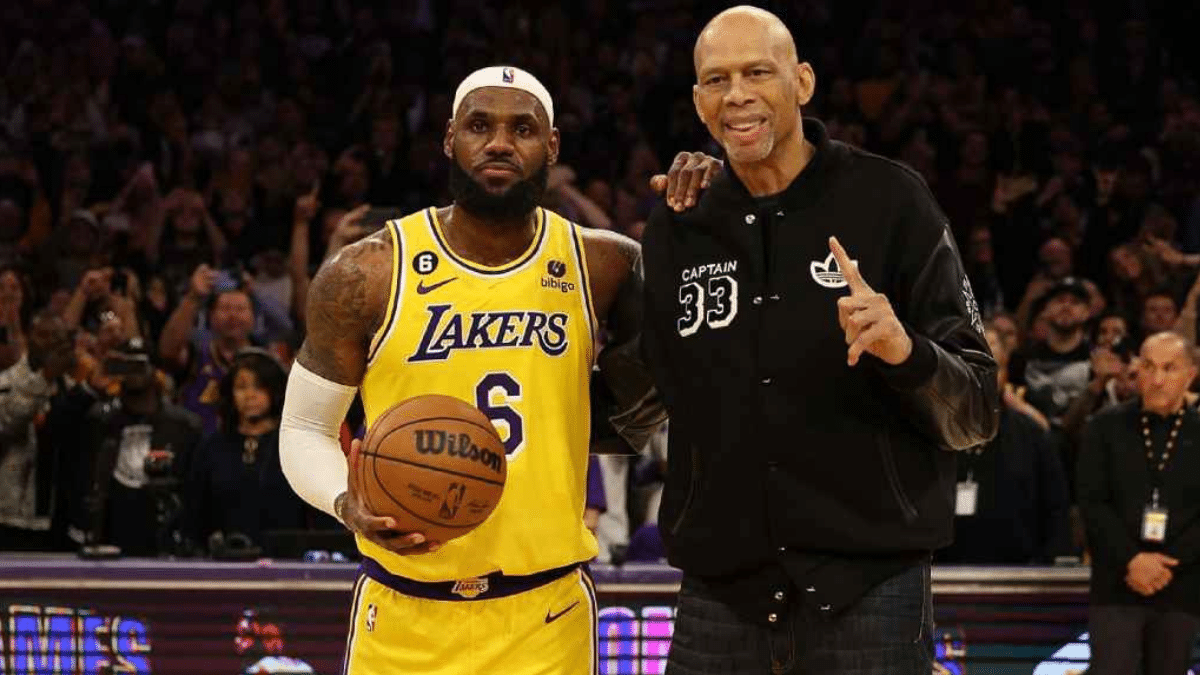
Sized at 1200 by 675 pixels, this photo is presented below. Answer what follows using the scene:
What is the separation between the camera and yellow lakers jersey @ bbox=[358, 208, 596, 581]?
14.9 ft

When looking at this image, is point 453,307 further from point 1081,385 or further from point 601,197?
point 601,197

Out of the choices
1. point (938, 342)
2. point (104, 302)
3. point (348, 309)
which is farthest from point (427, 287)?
point (104, 302)

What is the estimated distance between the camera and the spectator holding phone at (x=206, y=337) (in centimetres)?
949

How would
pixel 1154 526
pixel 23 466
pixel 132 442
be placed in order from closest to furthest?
pixel 1154 526 < pixel 132 442 < pixel 23 466

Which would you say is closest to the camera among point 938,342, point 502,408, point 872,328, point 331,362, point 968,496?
point 872,328

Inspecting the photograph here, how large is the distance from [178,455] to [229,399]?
0.39m

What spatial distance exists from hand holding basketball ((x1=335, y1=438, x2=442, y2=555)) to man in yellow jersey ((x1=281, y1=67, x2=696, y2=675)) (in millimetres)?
214

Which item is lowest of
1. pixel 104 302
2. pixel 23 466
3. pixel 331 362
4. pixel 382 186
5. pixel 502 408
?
pixel 23 466

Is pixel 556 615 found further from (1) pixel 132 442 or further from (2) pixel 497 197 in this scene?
(1) pixel 132 442

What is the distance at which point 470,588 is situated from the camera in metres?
4.56

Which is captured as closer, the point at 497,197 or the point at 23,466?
the point at 497,197

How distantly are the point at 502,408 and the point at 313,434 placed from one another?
525 mm

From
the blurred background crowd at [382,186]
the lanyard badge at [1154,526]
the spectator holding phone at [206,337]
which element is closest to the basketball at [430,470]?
the blurred background crowd at [382,186]

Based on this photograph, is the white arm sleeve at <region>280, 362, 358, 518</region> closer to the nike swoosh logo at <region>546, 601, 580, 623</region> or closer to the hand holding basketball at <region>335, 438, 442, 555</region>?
the hand holding basketball at <region>335, 438, 442, 555</region>
